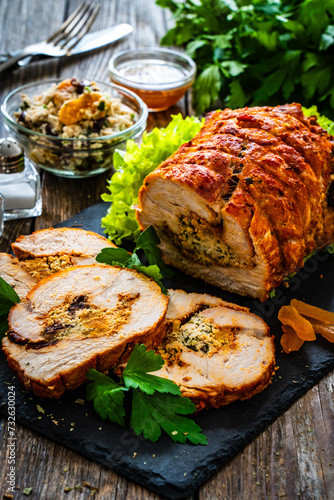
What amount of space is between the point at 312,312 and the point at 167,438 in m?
1.29

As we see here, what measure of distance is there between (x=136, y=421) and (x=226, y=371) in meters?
0.55

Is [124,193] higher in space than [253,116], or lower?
lower

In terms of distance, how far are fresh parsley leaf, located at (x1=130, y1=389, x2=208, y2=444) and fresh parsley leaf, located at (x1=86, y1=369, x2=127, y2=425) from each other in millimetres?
68

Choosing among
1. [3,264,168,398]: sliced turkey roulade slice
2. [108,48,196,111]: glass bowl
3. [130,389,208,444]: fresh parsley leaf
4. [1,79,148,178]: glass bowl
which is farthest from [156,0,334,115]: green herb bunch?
[130,389,208,444]: fresh parsley leaf

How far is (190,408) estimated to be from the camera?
2.85m

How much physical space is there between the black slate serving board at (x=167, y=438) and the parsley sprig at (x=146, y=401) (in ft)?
0.18

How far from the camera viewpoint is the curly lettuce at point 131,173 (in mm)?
4203

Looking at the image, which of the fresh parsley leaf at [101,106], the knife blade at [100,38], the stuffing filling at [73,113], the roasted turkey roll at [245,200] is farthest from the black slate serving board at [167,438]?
the knife blade at [100,38]

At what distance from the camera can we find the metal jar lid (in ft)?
13.4

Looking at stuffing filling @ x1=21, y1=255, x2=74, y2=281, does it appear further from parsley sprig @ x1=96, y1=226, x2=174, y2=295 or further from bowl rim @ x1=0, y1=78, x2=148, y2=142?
bowl rim @ x1=0, y1=78, x2=148, y2=142

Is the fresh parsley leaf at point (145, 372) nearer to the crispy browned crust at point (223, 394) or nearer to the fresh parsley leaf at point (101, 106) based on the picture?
the crispy browned crust at point (223, 394)

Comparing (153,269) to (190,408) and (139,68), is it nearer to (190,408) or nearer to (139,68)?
(190,408)

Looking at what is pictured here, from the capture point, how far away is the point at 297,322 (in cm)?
350

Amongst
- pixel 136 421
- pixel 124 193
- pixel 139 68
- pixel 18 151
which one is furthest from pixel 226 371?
pixel 139 68
